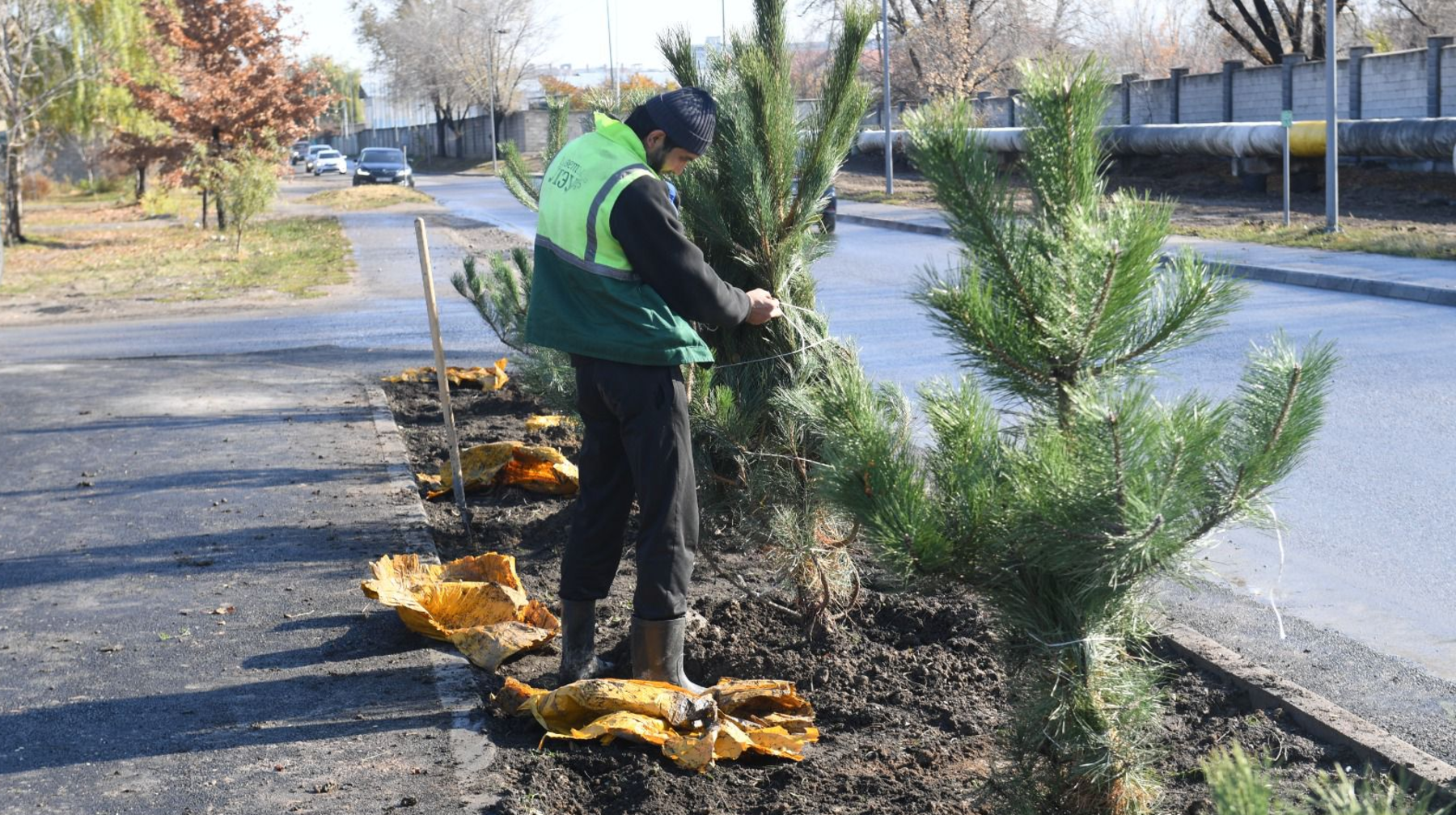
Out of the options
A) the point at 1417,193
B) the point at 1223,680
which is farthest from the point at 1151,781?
the point at 1417,193

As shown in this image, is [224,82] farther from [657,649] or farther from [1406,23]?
[1406,23]

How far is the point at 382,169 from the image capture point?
54438mm

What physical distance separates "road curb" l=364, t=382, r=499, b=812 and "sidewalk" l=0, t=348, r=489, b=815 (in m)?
0.01

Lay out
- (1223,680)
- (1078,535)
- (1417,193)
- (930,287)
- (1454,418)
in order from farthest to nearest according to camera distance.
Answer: (1417,193) < (1454,418) < (1223,680) < (930,287) < (1078,535)

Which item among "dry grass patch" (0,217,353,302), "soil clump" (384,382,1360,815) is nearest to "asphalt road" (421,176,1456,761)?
"soil clump" (384,382,1360,815)

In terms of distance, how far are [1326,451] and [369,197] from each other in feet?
134

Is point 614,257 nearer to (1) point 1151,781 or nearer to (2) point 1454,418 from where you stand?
(1) point 1151,781

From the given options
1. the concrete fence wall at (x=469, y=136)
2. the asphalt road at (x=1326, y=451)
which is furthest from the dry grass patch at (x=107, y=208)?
the asphalt road at (x=1326, y=451)

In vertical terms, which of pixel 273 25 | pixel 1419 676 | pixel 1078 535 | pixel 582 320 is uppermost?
pixel 273 25

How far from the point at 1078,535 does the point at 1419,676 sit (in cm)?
255

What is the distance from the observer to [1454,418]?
334 inches

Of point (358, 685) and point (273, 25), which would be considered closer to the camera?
point (358, 685)

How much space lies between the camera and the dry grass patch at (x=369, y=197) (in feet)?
142

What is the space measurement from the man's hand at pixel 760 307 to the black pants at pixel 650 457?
281mm
